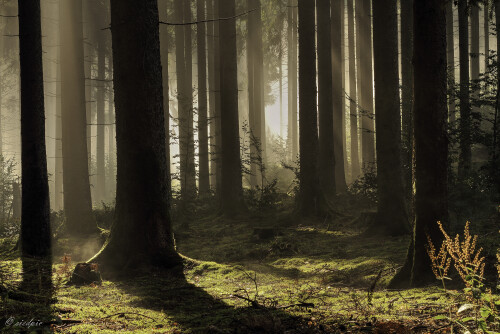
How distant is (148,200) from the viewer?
8484mm

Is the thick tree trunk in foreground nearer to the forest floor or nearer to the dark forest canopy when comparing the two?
the dark forest canopy

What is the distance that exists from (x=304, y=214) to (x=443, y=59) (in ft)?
28.0

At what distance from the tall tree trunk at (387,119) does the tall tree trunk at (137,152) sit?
5695 mm

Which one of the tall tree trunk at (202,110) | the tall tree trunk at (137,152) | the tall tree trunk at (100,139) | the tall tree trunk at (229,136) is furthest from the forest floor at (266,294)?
the tall tree trunk at (100,139)

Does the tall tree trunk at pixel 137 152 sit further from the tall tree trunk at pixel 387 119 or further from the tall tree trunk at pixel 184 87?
the tall tree trunk at pixel 184 87

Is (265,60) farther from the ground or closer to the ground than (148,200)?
farther from the ground

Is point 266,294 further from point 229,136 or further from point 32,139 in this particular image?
point 229,136

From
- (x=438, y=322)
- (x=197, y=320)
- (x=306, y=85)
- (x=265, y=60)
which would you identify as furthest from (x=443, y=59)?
(x=265, y=60)

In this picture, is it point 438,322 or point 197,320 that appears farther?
point 197,320

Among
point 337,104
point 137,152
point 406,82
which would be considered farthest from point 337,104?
point 137,152

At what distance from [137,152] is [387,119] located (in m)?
6.50

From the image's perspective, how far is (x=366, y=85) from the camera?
21.8m

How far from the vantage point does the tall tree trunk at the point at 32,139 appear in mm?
9539

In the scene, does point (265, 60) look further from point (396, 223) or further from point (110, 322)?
point (110, 322)
